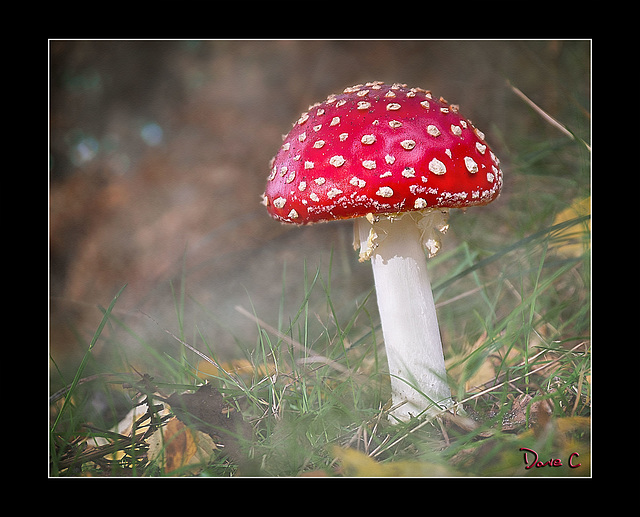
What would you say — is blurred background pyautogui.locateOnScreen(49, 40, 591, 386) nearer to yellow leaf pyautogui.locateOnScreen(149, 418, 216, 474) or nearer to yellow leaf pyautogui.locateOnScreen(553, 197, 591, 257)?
yellow leaf pyautogui.locateOnScreen(553, 197, 591, 257)

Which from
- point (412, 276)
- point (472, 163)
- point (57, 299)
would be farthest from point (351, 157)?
point (57, 299)

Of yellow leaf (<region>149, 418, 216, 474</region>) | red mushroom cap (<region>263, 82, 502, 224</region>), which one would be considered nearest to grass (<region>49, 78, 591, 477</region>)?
yellow leaf (<region>149, 418, 216, 474</region>)

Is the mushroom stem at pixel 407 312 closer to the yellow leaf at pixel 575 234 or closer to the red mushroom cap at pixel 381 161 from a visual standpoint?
the red mushroom cap at pixel 381 161

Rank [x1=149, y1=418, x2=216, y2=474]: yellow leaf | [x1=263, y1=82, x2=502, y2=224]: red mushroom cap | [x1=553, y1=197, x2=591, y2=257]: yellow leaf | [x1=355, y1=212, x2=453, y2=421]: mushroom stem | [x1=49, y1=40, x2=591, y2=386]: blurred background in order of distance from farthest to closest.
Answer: [x1=553, y1=197, x2=591, y2=257]: yellow leaf
[x1=49, y1=40, x2=591, y2=386]: blurred background
[x1=355, y1=212, x2=453, y2=421]: mushroom stem
[x1=149, y1=418, x2=216, y2=474]: yellow leaf
[x1=263, y1=82, x2=502, y2=224]: red mushroom cap

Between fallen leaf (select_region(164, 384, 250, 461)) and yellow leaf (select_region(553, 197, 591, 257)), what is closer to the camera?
fallen leaf (select_region(164, 384, 250, 461))

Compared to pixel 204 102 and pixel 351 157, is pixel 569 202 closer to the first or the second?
pixel 351 157
